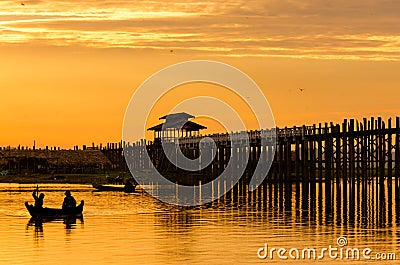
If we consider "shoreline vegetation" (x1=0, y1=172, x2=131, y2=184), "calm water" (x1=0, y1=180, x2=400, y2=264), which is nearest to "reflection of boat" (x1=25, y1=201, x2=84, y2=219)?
"calm water" (x1=0, y1=180, x2=400, y2=264)

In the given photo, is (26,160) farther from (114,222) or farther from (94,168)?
(114,222)

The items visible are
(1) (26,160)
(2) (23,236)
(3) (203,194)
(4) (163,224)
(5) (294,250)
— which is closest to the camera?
(5) (294,250)

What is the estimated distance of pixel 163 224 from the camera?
153 feet

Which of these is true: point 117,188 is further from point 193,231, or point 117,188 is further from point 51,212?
point 193,231

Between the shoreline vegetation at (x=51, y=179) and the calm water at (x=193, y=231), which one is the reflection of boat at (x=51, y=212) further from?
the shoreline vegetation at (x=51, y=179)

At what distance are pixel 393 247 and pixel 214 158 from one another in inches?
2363

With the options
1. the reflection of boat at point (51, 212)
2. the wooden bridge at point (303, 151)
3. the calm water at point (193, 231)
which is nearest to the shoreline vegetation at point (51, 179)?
the wooden bridge at point (303, 151)

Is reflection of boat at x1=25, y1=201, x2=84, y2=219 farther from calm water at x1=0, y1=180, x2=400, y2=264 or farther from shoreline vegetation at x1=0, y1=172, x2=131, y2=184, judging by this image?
shoreline vegetation at x1=0, y1=172, x2=131, y2=184

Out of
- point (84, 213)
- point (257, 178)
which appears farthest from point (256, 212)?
point (257, 178)

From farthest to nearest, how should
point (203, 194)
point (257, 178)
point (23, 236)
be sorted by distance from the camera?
point (257, 178)
point (203, 194)
point (23, 236)

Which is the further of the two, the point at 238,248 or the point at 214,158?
the point at 214,158

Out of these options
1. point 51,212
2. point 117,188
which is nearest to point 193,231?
point 51,212

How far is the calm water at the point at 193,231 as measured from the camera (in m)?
35.9

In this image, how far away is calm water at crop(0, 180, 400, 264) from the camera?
35938 mm
